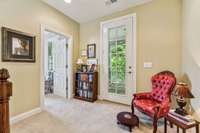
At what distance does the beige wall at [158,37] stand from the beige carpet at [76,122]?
4.02 ft

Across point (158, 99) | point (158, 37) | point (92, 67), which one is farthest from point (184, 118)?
point (92, 67)

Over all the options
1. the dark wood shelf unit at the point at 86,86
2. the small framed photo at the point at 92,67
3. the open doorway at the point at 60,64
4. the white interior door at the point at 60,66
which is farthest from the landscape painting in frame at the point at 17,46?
the small framed photo at the point at 92,67

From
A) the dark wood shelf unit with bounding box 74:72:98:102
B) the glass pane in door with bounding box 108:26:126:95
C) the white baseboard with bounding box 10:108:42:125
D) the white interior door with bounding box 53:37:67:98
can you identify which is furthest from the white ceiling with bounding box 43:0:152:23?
the white baseboard with bounding box 10:108:42:125

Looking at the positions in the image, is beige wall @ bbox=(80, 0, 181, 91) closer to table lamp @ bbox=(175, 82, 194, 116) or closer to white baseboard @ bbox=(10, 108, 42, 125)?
table lamp @ bbox=(175, 82, 194, 116)

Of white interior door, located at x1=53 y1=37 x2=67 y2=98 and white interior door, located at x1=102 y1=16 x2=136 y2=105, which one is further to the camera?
white interior door, located at x1=53 y1=37 x2=67 y2=98

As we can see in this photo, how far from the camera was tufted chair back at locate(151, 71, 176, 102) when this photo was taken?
263 cm

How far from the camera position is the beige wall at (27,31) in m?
2.71

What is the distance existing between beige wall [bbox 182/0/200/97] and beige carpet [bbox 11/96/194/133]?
1.03 m

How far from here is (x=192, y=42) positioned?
2.44 meters

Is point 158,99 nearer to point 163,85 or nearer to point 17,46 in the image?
point 163,85

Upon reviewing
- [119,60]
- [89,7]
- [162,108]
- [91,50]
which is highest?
[89,7]

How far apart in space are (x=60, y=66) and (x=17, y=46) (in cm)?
209

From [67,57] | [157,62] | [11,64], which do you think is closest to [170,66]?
[157,62]

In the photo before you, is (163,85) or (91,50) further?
(91,50)
